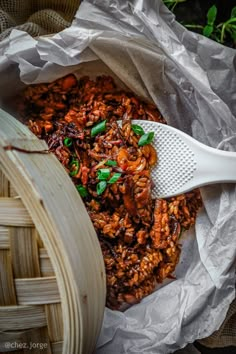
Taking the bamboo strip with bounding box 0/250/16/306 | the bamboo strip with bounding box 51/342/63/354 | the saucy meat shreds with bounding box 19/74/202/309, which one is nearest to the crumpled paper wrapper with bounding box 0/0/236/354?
the saucy meat shreds with bounding box 19/74/202/309

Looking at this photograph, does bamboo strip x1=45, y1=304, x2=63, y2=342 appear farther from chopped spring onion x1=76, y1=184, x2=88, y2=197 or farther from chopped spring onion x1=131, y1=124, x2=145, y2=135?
chopped spring onion x1=131, y1=124, x2=145, y2=135

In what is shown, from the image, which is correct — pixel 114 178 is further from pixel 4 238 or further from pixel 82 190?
pixel 4 238

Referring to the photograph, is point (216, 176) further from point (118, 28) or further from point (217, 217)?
point (118, 28)

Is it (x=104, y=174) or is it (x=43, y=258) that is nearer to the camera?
(x=43, y=258)

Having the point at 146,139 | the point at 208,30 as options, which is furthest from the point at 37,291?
the point at 208,30

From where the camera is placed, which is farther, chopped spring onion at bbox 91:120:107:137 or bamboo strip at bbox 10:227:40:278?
chopped spring onion at bbox 91:120:107:137
